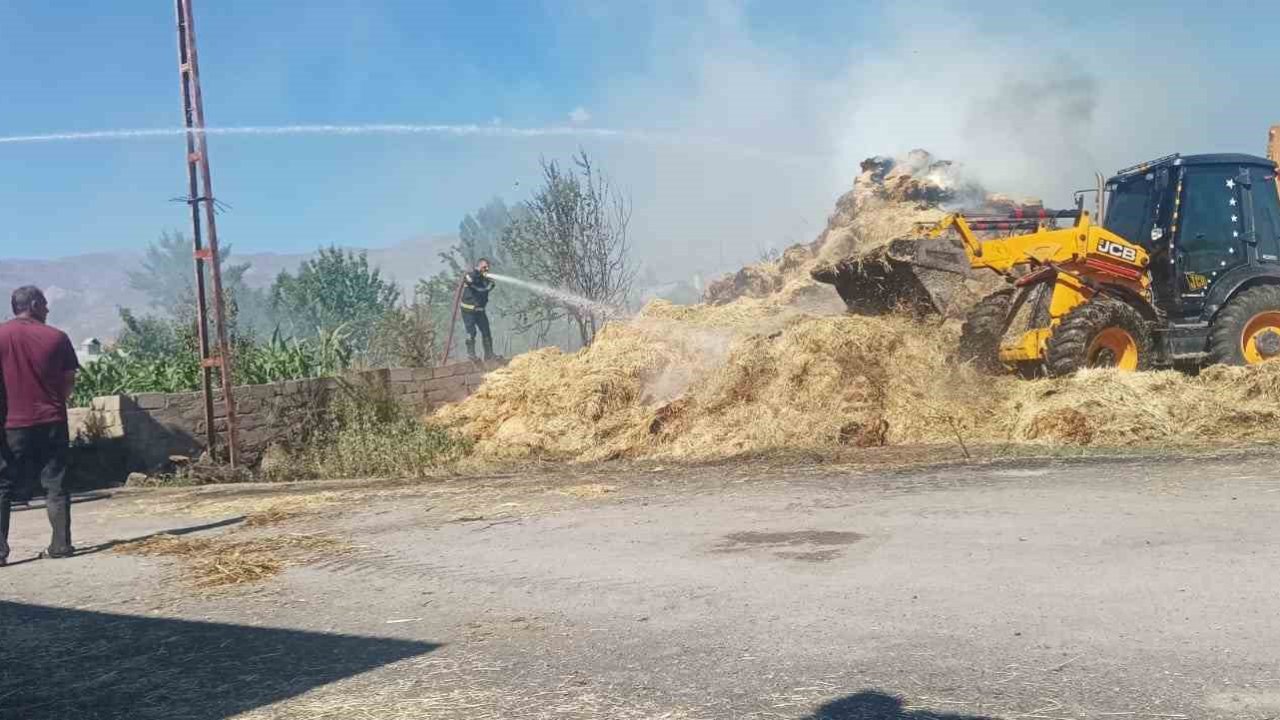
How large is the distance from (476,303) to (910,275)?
7.74 m

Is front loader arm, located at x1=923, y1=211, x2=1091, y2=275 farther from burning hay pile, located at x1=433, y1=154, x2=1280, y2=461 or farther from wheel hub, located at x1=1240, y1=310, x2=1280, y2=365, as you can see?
wheel hub, located at x1=1240, y1=310, x2=1280, y2=365

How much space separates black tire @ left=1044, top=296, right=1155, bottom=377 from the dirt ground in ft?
9.28

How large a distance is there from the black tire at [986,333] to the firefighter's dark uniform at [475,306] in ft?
26.5

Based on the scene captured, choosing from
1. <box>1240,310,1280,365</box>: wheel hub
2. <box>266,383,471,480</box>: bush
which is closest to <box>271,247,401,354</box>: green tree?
<box>266,383,471,480</box>: bush

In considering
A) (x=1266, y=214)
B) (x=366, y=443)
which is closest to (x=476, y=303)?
(x=366, y=443)

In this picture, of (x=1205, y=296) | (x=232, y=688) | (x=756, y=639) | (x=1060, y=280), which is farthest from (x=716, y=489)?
(x=1205, y=296)

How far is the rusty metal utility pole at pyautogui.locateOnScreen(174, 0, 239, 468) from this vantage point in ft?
37.1

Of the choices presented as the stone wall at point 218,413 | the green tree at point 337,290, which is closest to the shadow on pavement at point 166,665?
the stone wall at point 218,413

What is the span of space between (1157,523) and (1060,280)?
6082 millimetres

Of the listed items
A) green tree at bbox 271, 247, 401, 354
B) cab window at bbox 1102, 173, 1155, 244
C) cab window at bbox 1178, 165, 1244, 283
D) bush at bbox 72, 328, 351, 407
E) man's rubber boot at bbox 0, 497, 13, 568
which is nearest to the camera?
man's rubber boot at bbox 0, 497, 13, 568

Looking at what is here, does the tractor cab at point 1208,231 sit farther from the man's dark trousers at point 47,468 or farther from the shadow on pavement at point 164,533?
the man's dark trousers at point 47,468

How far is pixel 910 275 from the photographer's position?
38.7 feet

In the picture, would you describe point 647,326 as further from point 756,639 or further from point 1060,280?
point 756,639

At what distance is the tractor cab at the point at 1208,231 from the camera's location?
11875 millimetres
